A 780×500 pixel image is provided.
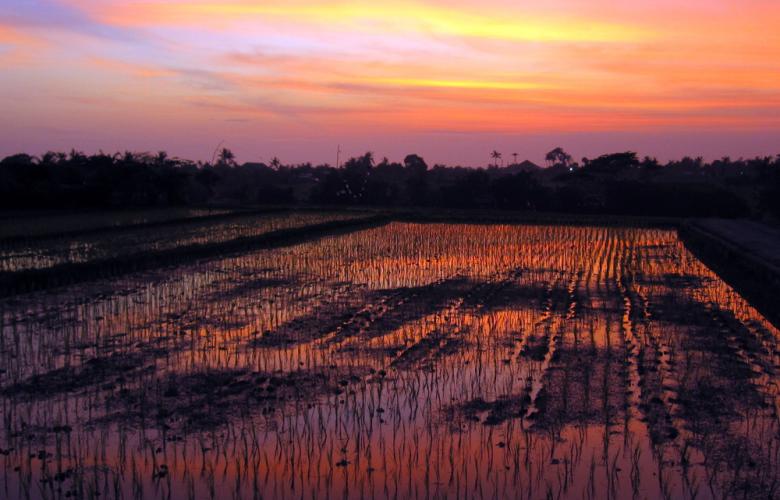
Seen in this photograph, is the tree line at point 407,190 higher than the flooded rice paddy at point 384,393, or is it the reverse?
the tree line at point 407,190

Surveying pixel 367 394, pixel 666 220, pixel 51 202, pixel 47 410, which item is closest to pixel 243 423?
pixel 367 394

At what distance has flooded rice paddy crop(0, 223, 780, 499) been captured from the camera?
4.56 meters

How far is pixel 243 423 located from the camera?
5398 millimetres

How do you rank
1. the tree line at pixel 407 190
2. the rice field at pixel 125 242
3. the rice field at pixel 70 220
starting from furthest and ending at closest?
the tree line at pixel 407 190
the rice field at pixel 70 220
the rice field at pixel 125 242

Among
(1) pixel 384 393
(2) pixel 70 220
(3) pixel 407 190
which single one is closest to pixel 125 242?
(2) pixel 70 220

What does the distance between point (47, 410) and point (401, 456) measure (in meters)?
2.70

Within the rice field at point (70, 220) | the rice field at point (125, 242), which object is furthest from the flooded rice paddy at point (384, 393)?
the rice field at point (70, 220)

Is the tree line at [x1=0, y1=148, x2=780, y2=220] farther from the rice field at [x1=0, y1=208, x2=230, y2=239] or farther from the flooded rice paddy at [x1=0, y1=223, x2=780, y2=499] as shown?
the flooded rice paddy at [x1=0, y1=223, x2=780, y2=499]

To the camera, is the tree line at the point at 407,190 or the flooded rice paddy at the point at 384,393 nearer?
the flooded rice paddy at the point at 384,393

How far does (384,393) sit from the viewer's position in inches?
243

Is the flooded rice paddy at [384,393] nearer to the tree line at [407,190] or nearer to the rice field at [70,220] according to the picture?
the rice field at [70,220]

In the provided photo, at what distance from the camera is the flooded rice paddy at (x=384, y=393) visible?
456cm

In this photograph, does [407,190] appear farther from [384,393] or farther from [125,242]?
[384,393]

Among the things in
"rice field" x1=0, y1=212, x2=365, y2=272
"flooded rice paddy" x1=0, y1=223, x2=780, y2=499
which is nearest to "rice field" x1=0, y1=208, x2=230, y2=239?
"rice field" x1=0, y1=212, x2=365, y2=272
